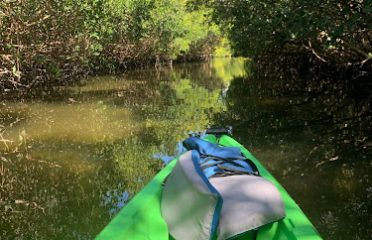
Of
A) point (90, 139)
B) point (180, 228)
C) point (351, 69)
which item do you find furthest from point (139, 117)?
point (351, 69)

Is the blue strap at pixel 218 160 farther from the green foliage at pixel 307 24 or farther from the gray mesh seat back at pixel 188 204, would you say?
the green foliage at pixel 307 24

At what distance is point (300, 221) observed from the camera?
261 centimetres

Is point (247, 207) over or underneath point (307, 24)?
underneath

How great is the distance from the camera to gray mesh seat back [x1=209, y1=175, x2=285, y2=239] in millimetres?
2498

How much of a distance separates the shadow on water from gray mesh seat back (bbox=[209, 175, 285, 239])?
1.30m

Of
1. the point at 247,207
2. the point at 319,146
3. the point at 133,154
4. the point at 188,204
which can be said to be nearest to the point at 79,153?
the point at 133,154

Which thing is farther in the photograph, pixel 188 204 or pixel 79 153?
pixel 79 153

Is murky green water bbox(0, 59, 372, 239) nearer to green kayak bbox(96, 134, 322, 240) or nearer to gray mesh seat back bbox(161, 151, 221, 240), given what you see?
green kayak bbox(96, 134, 322, 240)

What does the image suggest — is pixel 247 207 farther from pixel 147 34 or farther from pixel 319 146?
pixel 147 34

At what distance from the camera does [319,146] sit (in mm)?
6562

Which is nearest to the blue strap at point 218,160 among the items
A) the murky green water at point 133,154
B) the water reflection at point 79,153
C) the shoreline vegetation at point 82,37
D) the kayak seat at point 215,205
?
the kayak seat at point 215,205

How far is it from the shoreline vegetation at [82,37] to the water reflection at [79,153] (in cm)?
104

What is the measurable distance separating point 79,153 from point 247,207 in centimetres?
434

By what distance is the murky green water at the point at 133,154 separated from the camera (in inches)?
166
